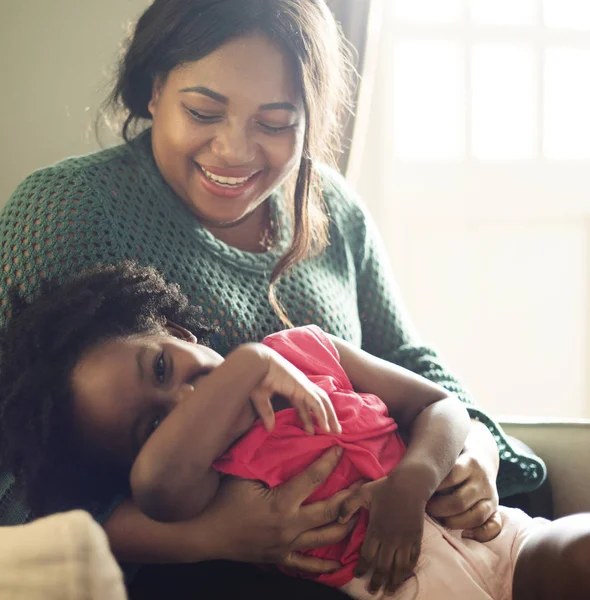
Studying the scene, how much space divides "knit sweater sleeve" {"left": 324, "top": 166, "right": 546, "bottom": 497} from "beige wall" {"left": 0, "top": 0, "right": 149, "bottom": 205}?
59 cm

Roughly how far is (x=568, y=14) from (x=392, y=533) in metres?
2.08

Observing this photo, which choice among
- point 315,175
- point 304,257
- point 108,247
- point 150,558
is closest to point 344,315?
point 304,257

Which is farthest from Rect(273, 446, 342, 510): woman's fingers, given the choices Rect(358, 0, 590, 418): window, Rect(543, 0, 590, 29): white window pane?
Rect(543, 0, 590, 29): white window pane

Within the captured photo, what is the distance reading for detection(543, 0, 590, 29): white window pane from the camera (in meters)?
2.47

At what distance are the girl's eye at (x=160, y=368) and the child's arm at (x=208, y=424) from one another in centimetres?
4

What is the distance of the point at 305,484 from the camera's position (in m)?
0.99

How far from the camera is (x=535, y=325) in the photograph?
260 centimetres

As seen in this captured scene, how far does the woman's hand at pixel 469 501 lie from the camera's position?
105cm

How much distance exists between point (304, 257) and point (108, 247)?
377 mm

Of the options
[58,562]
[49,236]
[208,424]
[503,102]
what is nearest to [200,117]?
[49,236]

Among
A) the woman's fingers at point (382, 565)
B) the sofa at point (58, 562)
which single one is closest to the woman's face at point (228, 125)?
the woman's fingers at point (382, 565)

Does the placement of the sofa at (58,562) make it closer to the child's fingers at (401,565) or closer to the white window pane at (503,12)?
the child's fingers at (401,565)

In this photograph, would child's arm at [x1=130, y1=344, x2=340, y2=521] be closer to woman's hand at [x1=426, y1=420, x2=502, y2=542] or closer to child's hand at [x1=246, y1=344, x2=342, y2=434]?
child's hand at [x1=246, y1=344, x2=342, y2=434]

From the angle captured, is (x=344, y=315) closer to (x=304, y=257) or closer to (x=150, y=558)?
(x=304, y=257)
